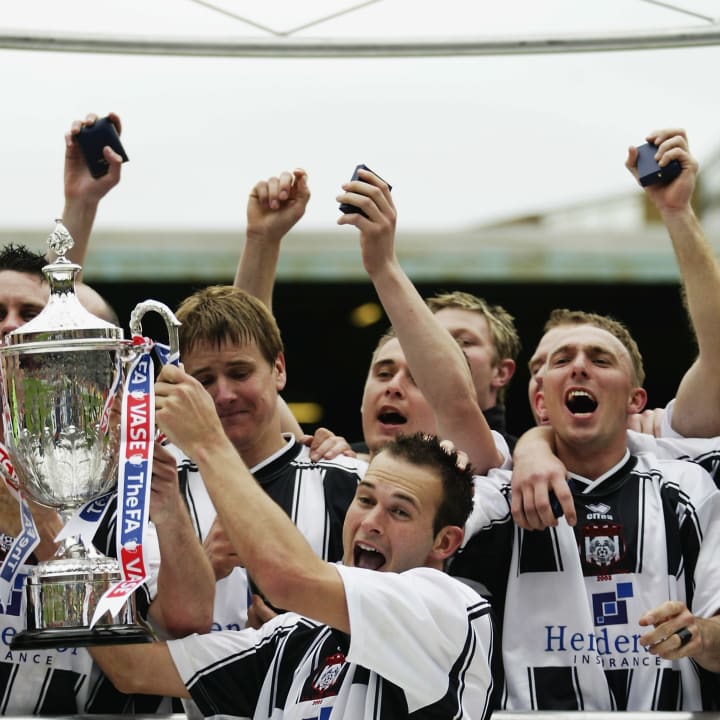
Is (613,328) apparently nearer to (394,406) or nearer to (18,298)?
(394,406)

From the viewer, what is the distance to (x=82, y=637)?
9.27ft

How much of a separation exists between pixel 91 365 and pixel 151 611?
74 centimetres

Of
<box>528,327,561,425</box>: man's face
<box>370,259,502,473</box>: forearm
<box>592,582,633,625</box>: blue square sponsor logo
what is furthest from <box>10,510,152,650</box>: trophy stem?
<box>528,327,561,425</box>: man's face

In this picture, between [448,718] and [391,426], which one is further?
A: [391,426]

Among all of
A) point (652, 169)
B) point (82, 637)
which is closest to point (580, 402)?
point (652, 169)

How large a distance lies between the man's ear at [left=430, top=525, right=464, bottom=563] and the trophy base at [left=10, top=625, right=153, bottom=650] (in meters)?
0.76

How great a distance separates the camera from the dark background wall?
10.4 meters

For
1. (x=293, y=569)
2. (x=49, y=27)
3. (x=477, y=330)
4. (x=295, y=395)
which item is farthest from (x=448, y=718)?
(x=295, y=395)

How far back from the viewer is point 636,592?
3594mm

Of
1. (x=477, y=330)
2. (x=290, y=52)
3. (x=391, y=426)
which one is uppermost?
(x=290, y=52)

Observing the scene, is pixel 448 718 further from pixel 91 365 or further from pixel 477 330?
pixel 477 330

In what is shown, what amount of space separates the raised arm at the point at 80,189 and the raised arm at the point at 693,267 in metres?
1.51

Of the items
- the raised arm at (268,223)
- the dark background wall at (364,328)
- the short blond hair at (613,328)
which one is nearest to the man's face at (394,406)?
the raised arm at (268,223)

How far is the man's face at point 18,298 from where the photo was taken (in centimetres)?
363
